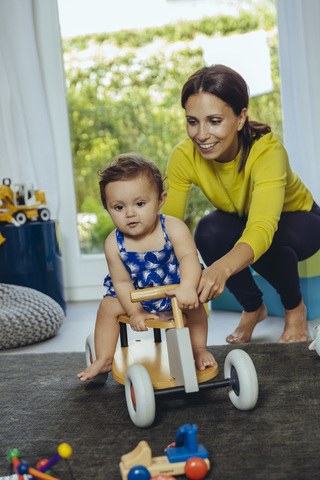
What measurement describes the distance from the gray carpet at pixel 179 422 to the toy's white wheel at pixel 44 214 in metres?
0.89

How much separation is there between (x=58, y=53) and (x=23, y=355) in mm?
1531

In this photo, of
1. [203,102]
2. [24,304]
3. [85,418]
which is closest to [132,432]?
[85,418]

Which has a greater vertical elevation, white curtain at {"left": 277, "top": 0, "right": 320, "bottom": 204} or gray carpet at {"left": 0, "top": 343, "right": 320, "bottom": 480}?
white curtain at {"left": 277, "top": 0, "right": 320, "bottom": 204}

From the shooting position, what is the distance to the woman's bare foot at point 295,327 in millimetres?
1692

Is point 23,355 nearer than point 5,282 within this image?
Yes

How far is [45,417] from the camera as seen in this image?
1222mm

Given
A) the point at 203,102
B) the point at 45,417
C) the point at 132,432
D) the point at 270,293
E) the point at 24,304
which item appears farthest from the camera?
the point at 270,293

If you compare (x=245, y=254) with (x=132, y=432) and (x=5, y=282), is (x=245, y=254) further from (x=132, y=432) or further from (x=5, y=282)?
(x=5, y=282)

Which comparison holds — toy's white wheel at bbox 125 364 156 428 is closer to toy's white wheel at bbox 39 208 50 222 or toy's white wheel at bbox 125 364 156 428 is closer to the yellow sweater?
the yellow sweater

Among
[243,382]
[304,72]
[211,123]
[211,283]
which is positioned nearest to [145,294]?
[211,283]

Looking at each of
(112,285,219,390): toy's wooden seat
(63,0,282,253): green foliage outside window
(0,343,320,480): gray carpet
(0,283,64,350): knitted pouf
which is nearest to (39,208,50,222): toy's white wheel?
(0,283,64,350): knitted pouf

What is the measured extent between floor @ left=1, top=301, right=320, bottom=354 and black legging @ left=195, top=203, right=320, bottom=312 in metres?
0.13

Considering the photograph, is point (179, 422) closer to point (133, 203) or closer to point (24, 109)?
point (133, 203)

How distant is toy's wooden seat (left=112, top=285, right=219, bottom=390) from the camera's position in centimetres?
113
